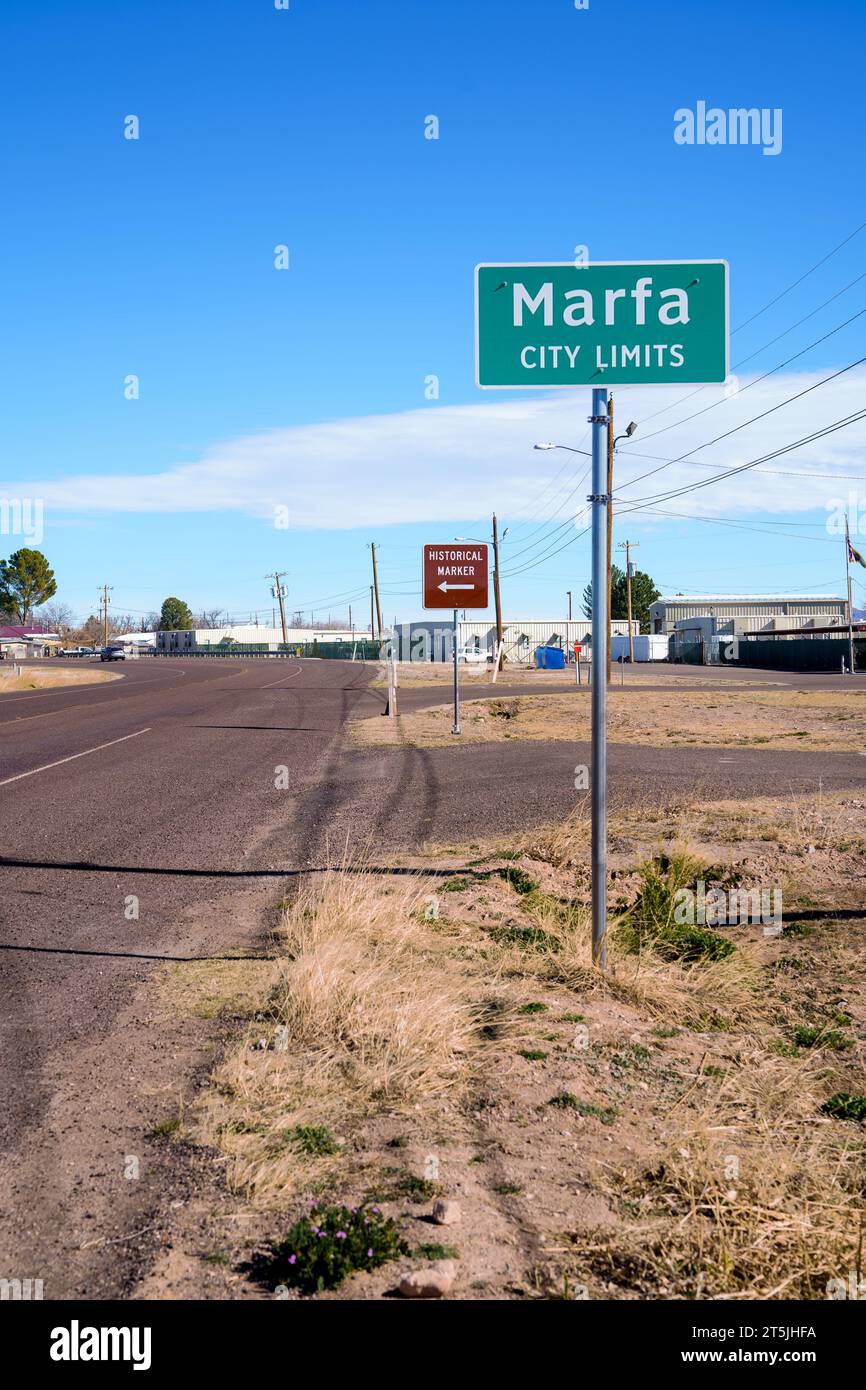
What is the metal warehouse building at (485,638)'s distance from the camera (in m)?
91.2

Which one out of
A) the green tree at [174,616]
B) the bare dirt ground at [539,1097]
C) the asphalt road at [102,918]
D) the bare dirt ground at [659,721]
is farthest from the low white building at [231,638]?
the bare dirt ground at [539,1097]

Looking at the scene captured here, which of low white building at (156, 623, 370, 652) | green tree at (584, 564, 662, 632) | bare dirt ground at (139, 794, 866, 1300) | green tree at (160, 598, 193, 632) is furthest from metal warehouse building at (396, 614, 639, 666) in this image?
green tree at (160, 598, 193, 632)

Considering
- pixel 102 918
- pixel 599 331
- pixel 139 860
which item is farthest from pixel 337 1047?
pixel 139 860

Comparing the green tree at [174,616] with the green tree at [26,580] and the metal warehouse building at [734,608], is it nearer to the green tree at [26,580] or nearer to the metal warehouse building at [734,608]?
the green tree at [26,580]

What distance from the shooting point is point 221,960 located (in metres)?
6.55

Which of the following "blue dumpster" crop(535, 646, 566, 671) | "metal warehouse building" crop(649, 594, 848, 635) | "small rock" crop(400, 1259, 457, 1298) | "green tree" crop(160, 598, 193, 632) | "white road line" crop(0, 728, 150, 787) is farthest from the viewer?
"green tree" crop(160, 598, 193, 632)

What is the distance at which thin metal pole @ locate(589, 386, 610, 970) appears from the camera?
19.5 feet

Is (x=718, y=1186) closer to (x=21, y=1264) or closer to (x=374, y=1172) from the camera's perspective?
(x=374, y=1172)

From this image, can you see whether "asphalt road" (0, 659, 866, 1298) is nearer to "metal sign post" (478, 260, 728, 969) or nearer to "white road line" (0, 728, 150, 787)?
"white road line" (0, 728, 150, 787)

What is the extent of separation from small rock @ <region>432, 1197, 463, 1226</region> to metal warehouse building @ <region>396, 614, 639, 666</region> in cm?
8024

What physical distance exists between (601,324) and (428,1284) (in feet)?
15.9

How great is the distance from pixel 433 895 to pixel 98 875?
9.62 ft

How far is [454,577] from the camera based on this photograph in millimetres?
20406

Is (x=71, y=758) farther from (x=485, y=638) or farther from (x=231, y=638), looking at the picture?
(x=231, y=638)
